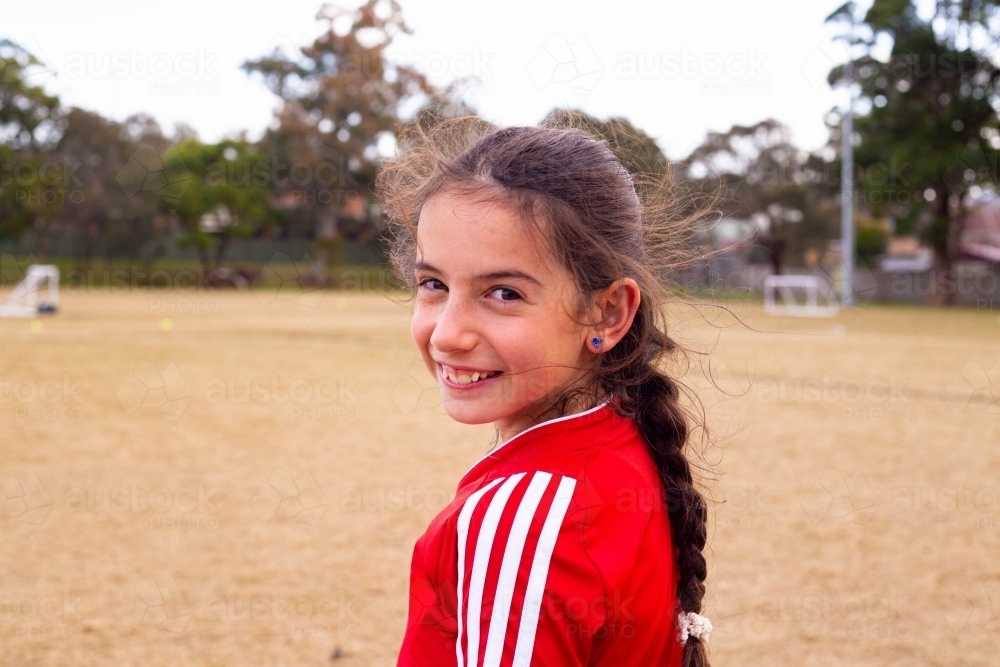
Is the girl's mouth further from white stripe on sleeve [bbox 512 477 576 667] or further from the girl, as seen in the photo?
white stripe on sleeve [bbox 512 477 576 667]

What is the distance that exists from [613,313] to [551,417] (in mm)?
162

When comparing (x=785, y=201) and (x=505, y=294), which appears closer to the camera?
(x=505, y=294)

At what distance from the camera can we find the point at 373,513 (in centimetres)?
413

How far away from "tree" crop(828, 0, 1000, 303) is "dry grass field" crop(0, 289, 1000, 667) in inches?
847

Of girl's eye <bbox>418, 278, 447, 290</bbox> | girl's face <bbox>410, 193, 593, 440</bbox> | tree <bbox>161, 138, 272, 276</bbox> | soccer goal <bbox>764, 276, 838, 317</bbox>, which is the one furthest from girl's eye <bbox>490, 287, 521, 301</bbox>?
tree <bbox>161, 138, 272, 276</bbox>

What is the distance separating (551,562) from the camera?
951mm

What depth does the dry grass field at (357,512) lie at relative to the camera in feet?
9.09

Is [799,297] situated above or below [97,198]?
below

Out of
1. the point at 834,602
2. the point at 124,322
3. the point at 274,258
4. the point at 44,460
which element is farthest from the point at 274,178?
the point at 834,602

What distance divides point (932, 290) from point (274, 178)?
2505cm

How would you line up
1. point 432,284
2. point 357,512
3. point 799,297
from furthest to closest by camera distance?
1. point 799,297
2. point 357,512
3. point 432,284

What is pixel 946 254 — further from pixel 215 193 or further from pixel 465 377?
pixel 465 377

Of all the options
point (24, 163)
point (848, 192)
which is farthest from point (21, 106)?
point (848, 192)

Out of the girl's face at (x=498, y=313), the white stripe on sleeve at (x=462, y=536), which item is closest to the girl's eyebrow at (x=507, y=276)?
the girl's face at (x=498, y=313)
